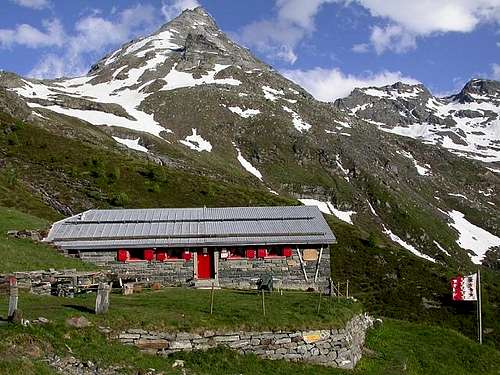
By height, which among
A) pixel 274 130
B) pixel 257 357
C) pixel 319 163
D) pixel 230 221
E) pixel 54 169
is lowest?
pixel 257 357

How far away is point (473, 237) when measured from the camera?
16038 cm

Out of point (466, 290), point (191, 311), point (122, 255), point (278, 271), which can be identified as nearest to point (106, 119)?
point (122, 255)

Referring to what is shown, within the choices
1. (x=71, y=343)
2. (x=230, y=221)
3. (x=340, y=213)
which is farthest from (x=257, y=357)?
(x=340, y=213)

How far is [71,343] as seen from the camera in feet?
60.7

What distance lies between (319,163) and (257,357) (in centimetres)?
15264

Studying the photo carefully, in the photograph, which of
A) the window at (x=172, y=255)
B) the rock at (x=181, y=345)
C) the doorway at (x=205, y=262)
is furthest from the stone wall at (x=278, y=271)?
the rock at (x=181, y=345)

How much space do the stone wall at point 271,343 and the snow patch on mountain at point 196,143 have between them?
5422 inches

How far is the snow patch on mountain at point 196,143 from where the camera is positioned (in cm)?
16314

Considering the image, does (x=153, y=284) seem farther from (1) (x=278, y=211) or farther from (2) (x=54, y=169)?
(2) (x=54, y=169)

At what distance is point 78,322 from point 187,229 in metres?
21.5

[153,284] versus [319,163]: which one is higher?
[319,163]

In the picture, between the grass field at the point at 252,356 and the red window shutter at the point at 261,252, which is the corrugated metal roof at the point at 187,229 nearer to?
the red window shutter at the point at 261,252

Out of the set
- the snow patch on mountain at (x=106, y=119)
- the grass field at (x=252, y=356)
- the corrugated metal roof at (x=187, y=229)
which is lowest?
the grass field at (x=252, y=356)

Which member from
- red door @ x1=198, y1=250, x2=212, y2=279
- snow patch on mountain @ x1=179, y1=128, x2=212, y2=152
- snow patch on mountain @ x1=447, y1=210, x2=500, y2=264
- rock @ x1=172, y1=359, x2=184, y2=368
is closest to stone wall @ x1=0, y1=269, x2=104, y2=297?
rock @ x1=172, y1=359, x2=184, y2=368
